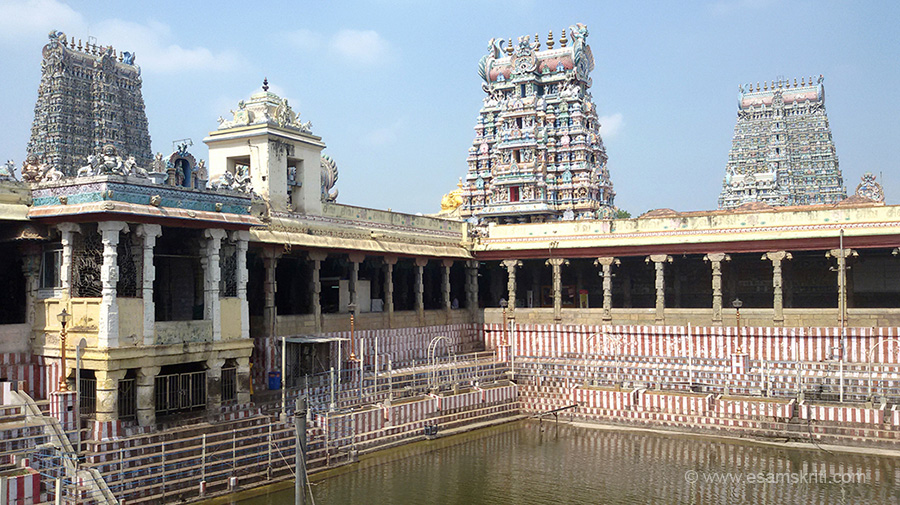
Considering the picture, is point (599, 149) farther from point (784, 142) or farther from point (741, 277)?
point (784, 142)

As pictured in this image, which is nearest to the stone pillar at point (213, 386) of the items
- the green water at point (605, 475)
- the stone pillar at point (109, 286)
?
the stone pillar at point (109, 286)

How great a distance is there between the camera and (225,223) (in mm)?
22094

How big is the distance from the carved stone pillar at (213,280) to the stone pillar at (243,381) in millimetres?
1085

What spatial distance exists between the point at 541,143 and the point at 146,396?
125 feet

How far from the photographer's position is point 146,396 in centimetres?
2002

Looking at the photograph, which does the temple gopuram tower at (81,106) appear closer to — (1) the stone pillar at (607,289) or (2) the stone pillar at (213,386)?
(1) the stone pillar at (607,289)

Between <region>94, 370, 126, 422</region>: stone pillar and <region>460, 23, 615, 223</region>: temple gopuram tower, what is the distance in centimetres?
3519

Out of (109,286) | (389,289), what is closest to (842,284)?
(389,289)

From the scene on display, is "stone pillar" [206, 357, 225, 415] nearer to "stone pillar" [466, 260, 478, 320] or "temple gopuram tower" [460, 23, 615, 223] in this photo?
"stone pillar" [466, 260, 478, 320]

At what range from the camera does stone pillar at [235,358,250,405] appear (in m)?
22.6

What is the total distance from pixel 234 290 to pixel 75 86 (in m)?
44.1

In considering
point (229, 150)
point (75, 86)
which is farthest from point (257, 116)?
point (75, 86)

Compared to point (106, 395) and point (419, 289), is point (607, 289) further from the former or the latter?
point (106, 395)

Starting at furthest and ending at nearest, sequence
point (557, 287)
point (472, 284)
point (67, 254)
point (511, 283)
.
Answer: point (472, 284), point (511, 283), point (557, 287), point (67, 254)
